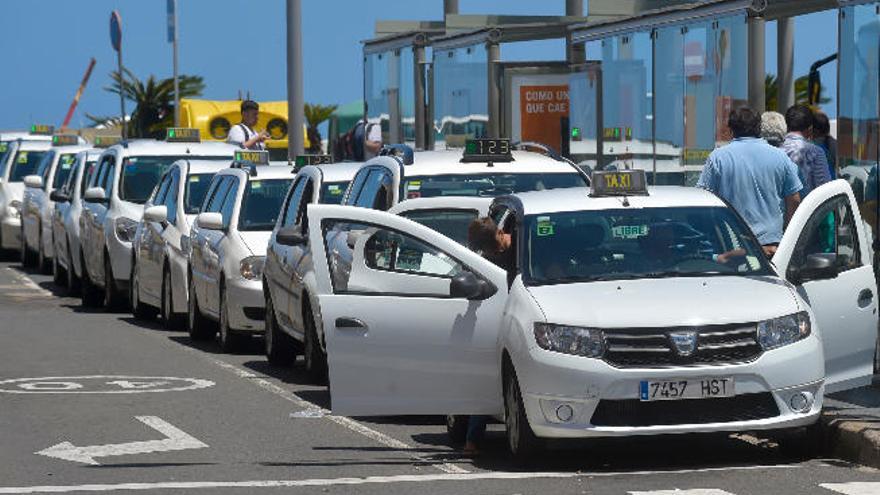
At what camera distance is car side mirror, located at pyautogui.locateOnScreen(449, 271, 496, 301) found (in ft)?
40.0

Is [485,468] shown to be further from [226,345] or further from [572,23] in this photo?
[572,23]

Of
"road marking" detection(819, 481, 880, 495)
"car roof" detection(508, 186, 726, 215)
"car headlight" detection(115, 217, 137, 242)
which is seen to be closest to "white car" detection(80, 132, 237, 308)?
"car headlight" detection(115, 217, 137, 242)

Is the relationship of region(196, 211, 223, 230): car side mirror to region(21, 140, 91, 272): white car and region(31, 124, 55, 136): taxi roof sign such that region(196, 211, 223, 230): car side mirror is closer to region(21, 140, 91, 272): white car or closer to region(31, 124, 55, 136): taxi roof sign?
region(21, 140, 91, 272): white car

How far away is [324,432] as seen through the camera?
1396cm

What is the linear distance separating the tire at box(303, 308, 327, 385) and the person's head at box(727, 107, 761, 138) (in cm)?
322

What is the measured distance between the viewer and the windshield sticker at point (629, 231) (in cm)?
1282

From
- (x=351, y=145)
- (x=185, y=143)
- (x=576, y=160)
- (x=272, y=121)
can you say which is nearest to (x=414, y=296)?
(x=576, y=160)

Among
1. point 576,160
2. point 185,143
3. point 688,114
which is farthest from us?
point 185,143

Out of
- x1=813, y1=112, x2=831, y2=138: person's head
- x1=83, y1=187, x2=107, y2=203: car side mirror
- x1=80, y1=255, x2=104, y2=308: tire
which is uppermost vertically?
x1=813, y1=112, x2=831, y2=138: person's head

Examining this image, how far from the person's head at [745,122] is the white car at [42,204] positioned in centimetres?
1692

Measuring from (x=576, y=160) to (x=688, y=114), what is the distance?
494cm

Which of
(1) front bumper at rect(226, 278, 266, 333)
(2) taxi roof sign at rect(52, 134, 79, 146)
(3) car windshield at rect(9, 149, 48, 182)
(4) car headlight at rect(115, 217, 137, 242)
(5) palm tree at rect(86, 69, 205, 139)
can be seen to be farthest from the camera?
(5) palm tree at rect(86, 69, 205, 139)

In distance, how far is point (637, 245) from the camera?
12.8 m

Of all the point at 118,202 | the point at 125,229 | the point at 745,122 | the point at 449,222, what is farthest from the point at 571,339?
the point at 118,202
